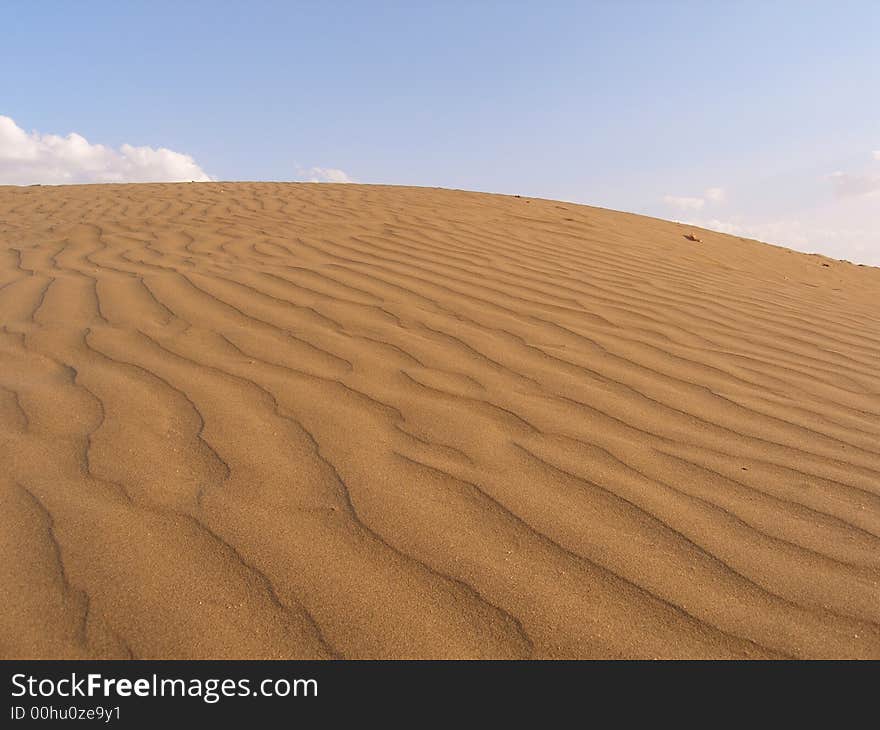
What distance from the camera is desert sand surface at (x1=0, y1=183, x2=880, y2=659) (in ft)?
4.50

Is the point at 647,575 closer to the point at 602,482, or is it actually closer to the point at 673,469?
the point at 602,482

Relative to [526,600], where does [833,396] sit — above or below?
above

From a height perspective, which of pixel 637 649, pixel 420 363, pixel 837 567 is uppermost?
pixel 420 363

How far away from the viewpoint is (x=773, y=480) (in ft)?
6.55

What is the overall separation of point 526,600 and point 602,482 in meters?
0.57

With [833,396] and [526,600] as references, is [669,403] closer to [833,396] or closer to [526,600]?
[833,396]

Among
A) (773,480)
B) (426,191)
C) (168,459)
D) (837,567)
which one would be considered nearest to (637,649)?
(837,567)

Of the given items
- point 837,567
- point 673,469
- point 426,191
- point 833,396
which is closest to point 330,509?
point 673,469

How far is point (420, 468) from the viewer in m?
1.92

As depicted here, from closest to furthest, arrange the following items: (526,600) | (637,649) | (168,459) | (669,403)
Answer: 1. (637,649)
2. (526,600)
3. (168,459)
4. (669,403)

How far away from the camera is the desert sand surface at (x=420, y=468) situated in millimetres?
1372

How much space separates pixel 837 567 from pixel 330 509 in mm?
1211
